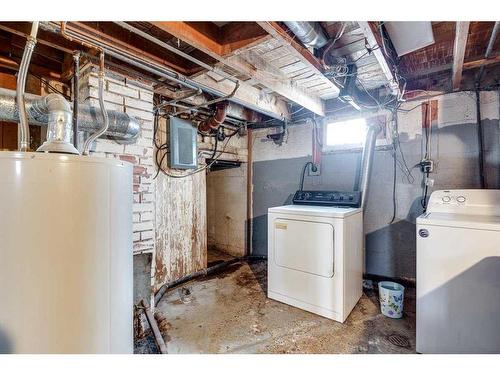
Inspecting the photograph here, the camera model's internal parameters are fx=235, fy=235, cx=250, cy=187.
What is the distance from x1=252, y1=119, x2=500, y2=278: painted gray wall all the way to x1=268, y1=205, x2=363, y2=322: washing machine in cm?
47

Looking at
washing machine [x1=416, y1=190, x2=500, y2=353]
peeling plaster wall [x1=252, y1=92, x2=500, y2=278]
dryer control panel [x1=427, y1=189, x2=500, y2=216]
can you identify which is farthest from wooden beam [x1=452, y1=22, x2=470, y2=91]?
washing machine [x1=416, y1=190, x2=500, y2=353]

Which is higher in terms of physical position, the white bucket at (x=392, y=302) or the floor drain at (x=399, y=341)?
the white bucket at (x=392, y=302)

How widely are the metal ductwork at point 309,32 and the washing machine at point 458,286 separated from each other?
1489 mm

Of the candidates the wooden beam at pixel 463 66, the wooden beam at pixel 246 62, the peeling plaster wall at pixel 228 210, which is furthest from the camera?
the peeling plaster wall at pixel 228 210

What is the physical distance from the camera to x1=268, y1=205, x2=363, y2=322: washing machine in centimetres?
215

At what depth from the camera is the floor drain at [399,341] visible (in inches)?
73.3

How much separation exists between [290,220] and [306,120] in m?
1.67

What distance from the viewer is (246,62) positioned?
6.37 ft

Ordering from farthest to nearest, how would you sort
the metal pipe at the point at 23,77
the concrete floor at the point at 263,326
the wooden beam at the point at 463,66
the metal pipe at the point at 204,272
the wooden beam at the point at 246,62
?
the metal pipe at the point at 204,272 → the wooden beam at the point at 463,66 → the concrete floor at the point at 263,326 → the wooden beam at the point at 246,62 → the metal pipe at the point at 23,77

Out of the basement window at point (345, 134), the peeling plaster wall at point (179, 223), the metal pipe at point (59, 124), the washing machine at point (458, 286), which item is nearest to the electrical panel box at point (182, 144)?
the peeling plaster wall at point (179, 223)

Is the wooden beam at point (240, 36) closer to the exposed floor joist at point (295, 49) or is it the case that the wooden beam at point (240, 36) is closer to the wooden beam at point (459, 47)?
the exposed floor joist at point (295, 49)
